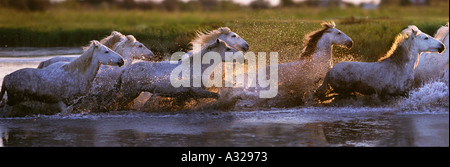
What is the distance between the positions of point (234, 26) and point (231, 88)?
6805 millimetres

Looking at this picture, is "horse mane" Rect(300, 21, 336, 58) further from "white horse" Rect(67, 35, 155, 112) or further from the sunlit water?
"white horse" Rect(67, 35, 155, 112)

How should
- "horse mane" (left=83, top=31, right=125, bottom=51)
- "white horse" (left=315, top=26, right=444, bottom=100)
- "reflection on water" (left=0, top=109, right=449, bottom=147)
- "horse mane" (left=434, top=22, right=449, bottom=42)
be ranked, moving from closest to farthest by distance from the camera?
"reflection on water" (left=0, top=109, right=449, bottom=147)
"white horse" (left=315, top=26, right=444, bottom=100)
"horse mane" (left=434, top=22, right=449, bottom=42)
"horse mane" (left=83, top=31, right=125, bottom=51)

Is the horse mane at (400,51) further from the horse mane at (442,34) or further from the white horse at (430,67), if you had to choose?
the horse mane at (442,34)

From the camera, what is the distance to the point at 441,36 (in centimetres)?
1445

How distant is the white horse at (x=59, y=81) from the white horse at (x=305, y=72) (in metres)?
2.55

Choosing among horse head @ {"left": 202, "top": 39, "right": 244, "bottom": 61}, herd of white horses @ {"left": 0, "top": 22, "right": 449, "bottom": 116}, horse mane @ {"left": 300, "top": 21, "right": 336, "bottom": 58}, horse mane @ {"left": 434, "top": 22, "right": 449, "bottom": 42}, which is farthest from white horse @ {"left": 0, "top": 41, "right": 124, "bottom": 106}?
horse mane @ {"left": 434, "top": 22, "right": 449, "bottom": 42}

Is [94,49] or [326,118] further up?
[94,49]

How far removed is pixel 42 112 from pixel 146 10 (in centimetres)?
722

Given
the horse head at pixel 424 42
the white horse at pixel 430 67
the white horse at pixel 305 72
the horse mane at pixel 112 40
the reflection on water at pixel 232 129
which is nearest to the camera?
the reflection on water at pixel 232 129

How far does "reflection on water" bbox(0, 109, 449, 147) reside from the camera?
1018 cm

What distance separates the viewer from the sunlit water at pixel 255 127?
10.2 m

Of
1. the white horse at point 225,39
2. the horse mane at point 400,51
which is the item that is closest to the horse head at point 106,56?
the white horse at point 225,39

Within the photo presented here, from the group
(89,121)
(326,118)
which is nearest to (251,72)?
(326,118)
